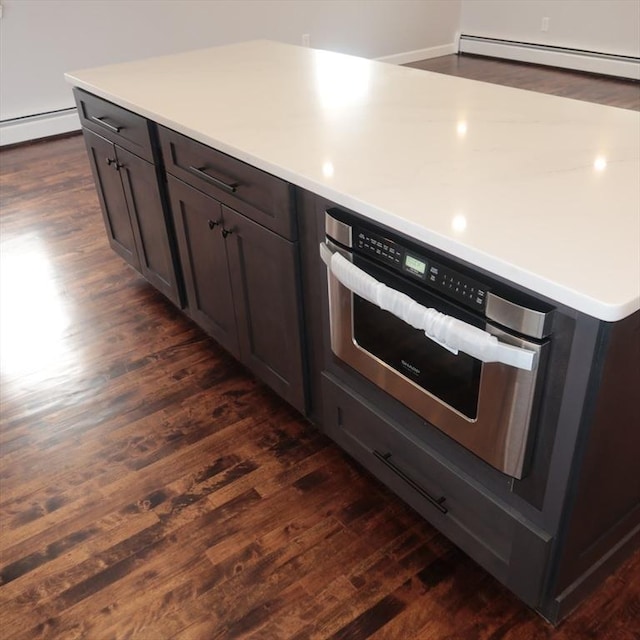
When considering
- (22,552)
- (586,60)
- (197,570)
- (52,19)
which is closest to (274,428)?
(197,570)

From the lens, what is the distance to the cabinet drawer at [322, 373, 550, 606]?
1.31 metres

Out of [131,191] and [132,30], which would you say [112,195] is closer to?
[131,191]

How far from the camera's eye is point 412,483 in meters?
1.55

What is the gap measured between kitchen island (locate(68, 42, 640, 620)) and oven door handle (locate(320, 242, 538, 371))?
3.4 inches

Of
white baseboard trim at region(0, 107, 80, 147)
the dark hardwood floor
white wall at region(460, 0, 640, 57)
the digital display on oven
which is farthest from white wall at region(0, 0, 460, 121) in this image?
the digital display on oven

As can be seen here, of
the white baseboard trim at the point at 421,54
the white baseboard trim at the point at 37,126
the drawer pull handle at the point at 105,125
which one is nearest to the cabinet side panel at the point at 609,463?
the drawer pull handle at the point at 105,125

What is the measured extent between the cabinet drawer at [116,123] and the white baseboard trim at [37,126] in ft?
8.32

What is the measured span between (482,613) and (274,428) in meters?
0.85

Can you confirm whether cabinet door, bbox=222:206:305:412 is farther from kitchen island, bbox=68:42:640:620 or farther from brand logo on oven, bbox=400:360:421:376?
brand logo on oven, bbox=400:360:421:376

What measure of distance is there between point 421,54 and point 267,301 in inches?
239

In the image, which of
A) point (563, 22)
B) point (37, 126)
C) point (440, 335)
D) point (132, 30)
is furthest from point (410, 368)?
point (563, 22)

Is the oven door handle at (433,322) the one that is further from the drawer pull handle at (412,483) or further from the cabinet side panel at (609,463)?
the drawer pull handle at (412,483)

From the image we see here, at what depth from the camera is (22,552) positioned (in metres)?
1.68

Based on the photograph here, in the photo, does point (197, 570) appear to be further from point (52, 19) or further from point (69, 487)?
point (52, 19)
